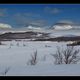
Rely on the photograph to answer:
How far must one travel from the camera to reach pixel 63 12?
21.6 ft

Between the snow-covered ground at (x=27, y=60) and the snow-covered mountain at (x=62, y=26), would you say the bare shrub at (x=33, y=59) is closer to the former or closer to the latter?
the snow-covered ground at (x=27, y=60)

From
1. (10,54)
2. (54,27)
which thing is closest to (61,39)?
(54,27)

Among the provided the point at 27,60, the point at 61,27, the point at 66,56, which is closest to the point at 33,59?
the point at 27,60

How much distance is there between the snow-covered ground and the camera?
656cm

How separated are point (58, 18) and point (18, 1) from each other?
1.47ft

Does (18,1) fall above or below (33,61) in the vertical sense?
above

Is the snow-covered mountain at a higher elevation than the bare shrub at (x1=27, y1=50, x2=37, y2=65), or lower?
higher

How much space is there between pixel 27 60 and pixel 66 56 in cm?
41

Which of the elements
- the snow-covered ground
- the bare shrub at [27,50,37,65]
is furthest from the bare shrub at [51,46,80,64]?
the bare shrub at [27,50,37,65]

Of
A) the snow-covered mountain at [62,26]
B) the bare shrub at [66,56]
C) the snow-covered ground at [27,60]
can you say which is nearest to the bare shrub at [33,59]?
the snow-covered ground at [27,60]

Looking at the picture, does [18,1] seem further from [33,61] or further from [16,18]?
[33,61]

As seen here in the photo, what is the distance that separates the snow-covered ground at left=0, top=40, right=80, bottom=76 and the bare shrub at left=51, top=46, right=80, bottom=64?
4 cm

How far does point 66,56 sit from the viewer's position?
661cm

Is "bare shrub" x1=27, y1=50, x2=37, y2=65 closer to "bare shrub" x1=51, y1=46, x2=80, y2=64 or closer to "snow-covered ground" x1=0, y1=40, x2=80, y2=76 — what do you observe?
"snow-covered ground" x1=0, y1=40, x2=80, y2=76
